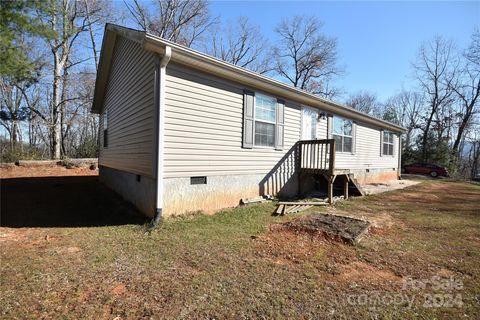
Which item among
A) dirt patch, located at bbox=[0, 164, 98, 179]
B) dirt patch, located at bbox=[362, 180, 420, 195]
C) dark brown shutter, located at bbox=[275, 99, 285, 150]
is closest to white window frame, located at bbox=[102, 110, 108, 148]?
dirt patch, located at bbox=[0, 164, 98, 179]

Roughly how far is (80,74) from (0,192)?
49.4 ft

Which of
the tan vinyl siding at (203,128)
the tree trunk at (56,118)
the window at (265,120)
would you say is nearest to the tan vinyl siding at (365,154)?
the window at (265,120)

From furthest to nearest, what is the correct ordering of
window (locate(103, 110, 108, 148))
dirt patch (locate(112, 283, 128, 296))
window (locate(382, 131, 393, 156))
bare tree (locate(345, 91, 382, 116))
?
bare tree (locate(345, 91, 382, 116)), window (locate(382, 131, 393, 156)), window (locate(103, 110, 108, 148)), dirt patch (locate(112, 283, 128, 296))

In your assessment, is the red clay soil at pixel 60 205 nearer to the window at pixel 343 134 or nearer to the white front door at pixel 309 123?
the white front door at pixel 309 123

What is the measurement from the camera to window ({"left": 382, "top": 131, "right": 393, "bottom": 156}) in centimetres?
1446

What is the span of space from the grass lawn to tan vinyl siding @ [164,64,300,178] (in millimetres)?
1274

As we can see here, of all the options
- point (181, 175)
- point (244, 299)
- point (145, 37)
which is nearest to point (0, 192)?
point (181, 175)

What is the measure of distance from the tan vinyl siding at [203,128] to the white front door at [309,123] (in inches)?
89.7

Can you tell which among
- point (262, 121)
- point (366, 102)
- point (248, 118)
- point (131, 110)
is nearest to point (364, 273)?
point (248, 118)

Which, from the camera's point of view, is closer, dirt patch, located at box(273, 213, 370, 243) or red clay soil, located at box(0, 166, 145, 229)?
dirt patch, located at box(273, 213, 370, 243)

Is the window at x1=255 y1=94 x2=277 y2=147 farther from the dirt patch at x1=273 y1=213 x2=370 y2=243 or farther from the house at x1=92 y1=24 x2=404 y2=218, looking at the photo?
the dirt patch at x1=273 y1=213 x2=370 y2=243

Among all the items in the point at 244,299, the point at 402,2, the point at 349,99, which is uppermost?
the point at 349,99

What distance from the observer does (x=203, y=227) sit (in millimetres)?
5195

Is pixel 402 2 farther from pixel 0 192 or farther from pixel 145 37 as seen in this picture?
pixel 0 192
